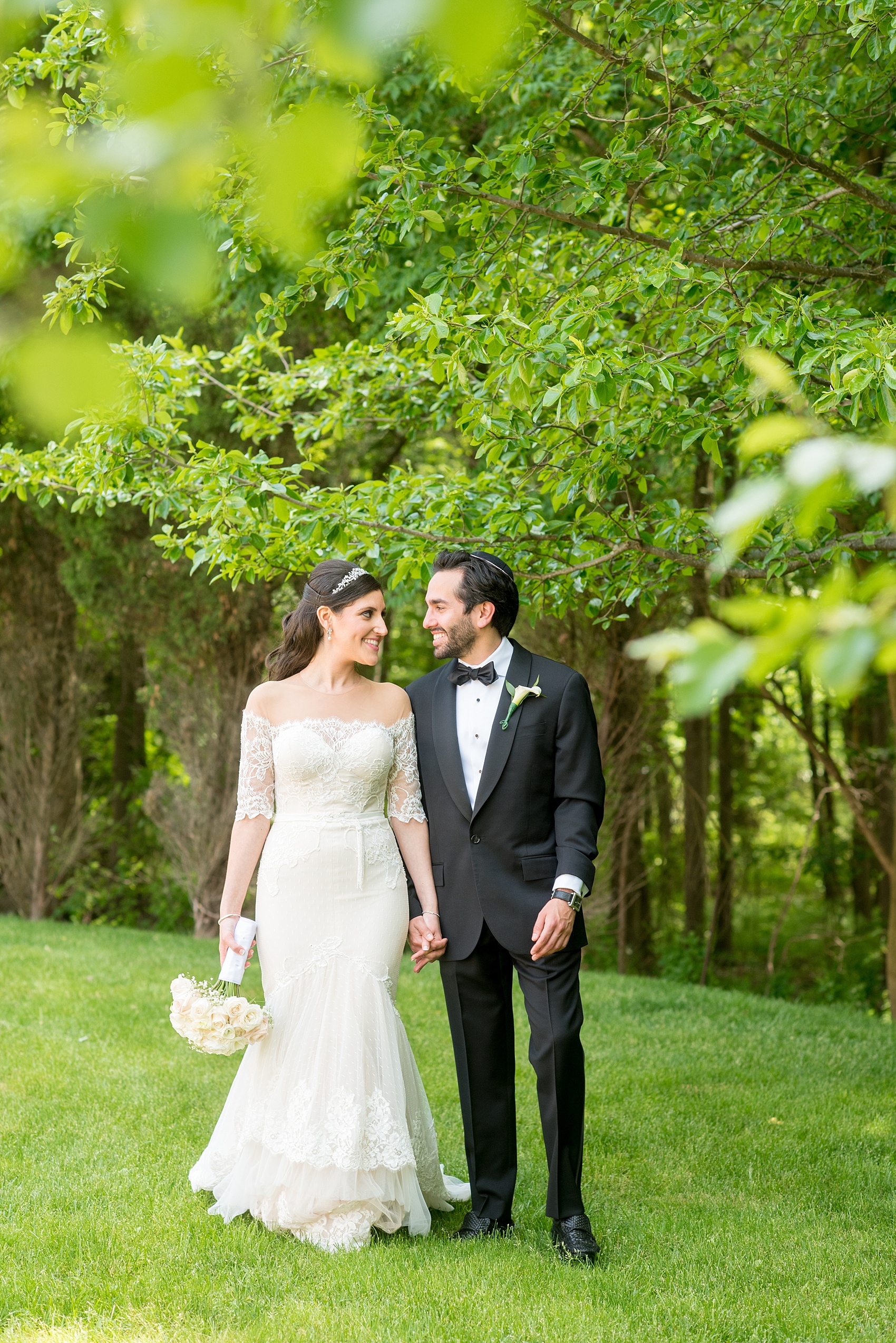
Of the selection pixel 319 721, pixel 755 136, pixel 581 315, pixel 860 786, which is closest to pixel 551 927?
pixel 319 721

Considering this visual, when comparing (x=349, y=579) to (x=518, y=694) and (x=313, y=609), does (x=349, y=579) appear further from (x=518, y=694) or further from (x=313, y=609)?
(x=518, y=694)

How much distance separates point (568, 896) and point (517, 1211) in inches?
47.2

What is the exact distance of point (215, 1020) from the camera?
3.39 metres

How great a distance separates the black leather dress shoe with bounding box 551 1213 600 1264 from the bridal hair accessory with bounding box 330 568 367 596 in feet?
6.68

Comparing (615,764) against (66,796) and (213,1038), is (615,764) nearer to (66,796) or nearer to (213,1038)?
(66,796)

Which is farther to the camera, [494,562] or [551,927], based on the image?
[494,562]

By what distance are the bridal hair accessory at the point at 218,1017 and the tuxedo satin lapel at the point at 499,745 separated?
0.82m

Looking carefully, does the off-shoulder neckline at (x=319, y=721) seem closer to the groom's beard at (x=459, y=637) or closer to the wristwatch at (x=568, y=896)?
the groom's beard at (x=459, y=637)

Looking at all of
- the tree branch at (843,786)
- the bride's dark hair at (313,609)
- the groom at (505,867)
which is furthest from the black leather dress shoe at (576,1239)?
the tree branch at (843,786)

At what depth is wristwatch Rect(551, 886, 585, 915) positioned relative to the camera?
340cm

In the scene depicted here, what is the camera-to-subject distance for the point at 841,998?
413 inches

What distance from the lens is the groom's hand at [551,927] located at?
3.38m

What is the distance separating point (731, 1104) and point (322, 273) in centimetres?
394

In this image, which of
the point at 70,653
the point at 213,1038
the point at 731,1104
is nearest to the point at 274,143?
the point at 213,1038
